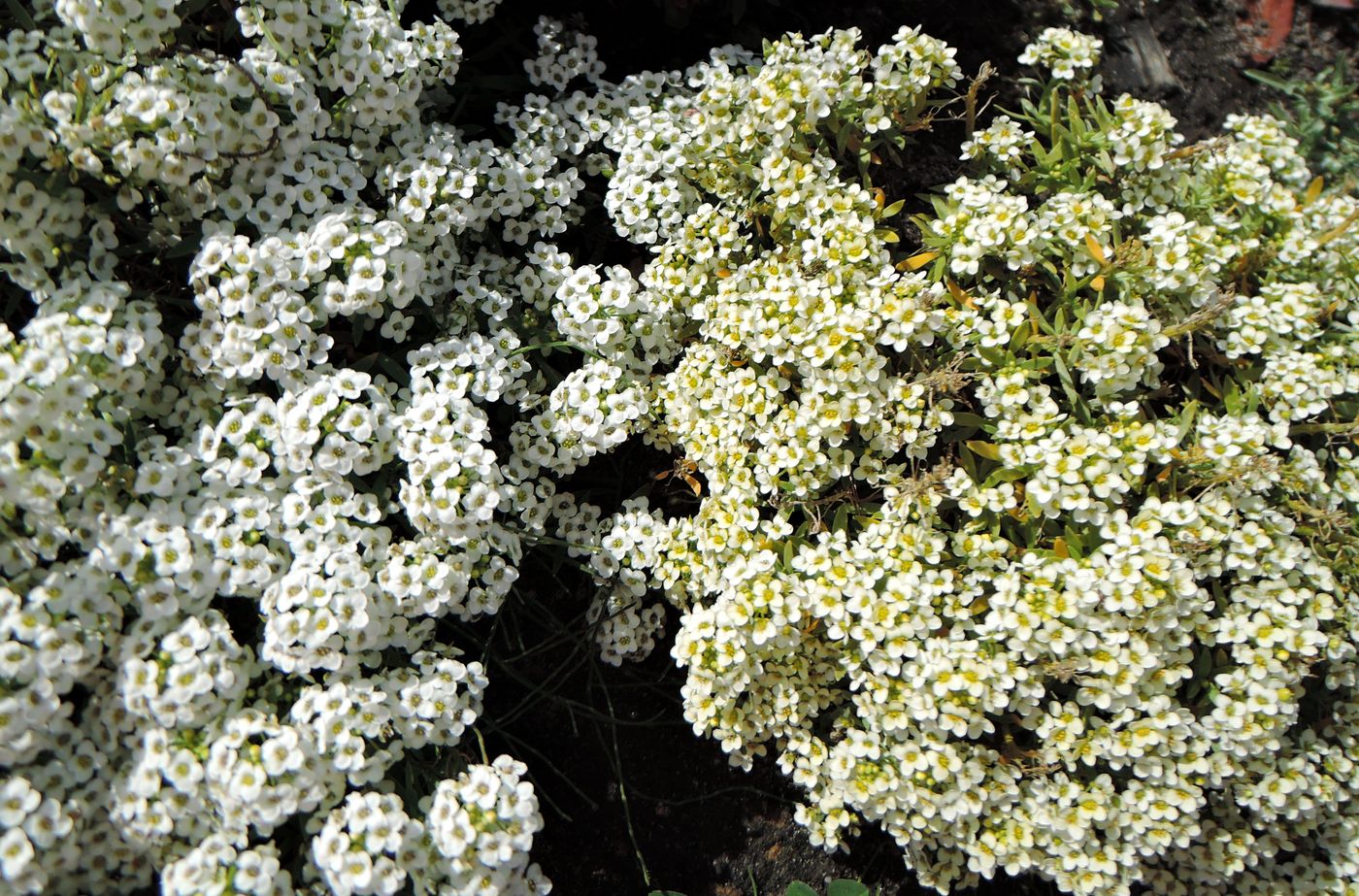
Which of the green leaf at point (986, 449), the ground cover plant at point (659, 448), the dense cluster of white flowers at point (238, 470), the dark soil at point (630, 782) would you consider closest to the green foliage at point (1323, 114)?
the ground cover plant at point (659, 448)

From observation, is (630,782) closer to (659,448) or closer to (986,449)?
(659,448)

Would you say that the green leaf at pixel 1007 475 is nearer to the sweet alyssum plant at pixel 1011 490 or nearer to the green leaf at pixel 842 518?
the sweet alyssum plant at pixel 1011 490

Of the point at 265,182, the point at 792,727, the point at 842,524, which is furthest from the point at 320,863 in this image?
the point at 265,182

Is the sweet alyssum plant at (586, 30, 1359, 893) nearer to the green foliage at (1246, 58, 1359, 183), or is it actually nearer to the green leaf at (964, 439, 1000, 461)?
the green leaf at (964, 439, 1000, 461)

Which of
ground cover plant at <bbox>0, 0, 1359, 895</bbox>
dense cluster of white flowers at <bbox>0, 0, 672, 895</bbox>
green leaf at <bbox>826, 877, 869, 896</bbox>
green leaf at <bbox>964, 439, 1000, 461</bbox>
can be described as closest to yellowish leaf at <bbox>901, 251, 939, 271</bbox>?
ground cover plant at <bbox>0, 0, 1359, 895</bbox>

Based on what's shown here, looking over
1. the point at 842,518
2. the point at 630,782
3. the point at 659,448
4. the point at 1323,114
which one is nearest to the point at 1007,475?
the point at 842,518

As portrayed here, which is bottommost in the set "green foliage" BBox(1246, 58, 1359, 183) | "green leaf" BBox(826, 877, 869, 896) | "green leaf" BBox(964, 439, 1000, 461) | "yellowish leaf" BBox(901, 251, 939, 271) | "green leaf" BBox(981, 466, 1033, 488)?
"green leaf" BBox(826, 877, 869, 896)
